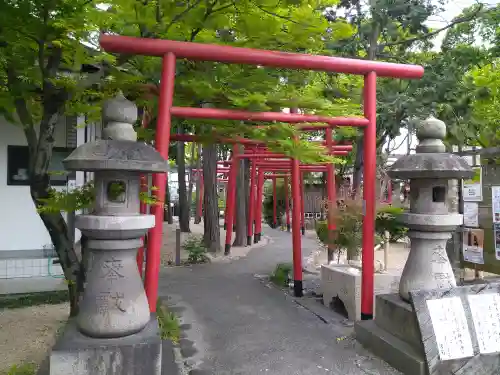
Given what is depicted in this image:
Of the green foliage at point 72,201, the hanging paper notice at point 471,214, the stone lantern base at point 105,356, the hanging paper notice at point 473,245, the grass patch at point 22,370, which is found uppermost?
the green foliage at point 72,201

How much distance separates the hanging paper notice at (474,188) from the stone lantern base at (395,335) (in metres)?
2.01

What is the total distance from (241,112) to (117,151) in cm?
176

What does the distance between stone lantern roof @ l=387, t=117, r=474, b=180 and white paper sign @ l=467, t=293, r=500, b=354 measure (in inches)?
51.0

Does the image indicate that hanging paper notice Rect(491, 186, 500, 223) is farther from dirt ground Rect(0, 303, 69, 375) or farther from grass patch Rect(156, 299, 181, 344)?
dirt ground Rect(0, 303, 69, 375)

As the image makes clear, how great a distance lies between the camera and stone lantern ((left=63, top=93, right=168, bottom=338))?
10.4 feet

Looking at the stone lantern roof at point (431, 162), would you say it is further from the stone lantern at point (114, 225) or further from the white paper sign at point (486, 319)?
the stone lantern at point (114, 225)

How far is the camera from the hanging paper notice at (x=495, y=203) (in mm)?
5145

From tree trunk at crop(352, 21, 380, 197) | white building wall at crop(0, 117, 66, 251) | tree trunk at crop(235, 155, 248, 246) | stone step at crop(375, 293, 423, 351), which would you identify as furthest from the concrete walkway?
tree trunk at crop(235, 155, 248, 246)

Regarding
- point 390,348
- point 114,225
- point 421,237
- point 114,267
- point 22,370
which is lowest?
point 22,370

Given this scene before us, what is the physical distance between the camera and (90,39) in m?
4.53

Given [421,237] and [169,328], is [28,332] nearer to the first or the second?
[169,328]

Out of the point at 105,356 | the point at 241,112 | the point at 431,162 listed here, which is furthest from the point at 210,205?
the point at 105,356

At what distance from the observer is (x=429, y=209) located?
4.29m

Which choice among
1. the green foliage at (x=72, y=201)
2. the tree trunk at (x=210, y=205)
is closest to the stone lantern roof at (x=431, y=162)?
the green foliage at (x=72, y=201)
